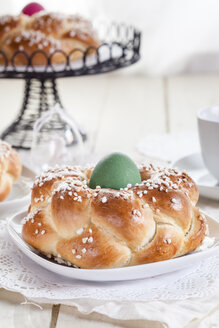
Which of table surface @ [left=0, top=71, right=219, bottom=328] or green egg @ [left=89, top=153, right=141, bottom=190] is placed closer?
green egg @ [left=89, top=153, right=141, bottom=190]

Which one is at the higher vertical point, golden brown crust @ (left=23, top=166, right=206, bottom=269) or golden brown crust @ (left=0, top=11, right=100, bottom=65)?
golden brown crust @ (left=0, top=11, right=100, bottom=65)

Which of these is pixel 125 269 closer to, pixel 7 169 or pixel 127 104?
pixel 7 169

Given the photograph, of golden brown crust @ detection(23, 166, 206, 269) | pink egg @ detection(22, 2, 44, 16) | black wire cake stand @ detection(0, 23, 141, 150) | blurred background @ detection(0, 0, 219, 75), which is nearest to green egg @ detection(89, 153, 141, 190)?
golden brown crust @ detection(23, 166, 206, 269)

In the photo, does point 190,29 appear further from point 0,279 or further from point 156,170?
point 0,279

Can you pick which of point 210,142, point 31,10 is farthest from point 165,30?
point 210,142

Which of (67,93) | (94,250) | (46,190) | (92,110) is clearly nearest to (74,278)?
(94,250)

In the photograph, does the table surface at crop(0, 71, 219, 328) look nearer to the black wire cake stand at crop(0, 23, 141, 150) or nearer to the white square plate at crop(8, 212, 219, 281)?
the black wire cake stand at crop(0, 23, 141, 150)

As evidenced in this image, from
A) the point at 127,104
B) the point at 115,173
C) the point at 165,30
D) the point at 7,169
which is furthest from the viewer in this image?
the point at 165,30
